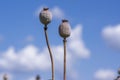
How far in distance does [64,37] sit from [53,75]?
0.70 m

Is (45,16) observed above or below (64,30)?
above

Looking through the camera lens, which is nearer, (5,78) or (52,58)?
(52,58)

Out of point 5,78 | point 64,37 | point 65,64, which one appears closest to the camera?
point 65,64

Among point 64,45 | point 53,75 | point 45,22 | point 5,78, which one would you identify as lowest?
point 53,75

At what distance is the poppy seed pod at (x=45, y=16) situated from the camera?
7304 mm

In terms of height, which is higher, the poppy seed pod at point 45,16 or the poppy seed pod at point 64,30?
the poppy seed pod at point 45,16

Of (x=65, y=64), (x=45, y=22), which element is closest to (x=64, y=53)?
(x=65, y=64)

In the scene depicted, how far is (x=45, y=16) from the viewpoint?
7277 mm

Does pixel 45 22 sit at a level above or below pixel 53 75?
above

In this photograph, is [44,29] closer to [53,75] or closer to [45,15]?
[45,15]

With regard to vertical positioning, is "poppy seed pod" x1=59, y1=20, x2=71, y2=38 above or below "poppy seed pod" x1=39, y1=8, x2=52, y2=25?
below

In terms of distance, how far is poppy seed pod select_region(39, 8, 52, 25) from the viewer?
24.0 feet

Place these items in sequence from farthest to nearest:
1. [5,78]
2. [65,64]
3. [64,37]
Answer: [5,78] → [64,37] → [65,64]

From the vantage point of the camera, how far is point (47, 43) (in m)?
7.24
